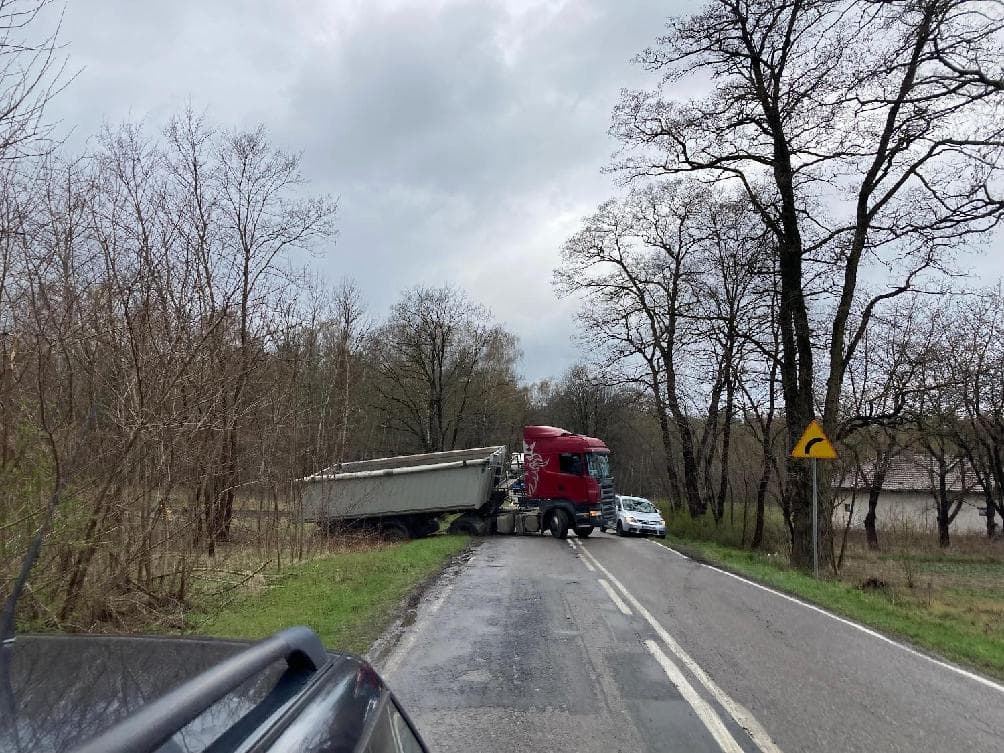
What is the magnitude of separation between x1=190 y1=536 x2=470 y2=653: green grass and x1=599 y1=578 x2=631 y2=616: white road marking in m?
3.28

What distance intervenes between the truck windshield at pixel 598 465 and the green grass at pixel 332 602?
33.9ft

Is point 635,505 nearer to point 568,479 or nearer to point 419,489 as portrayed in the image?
point 568,479

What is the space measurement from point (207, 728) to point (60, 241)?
25.0 ft

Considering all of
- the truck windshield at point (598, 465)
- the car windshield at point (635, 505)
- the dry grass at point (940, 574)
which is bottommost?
the dry grass at point (940, 574)

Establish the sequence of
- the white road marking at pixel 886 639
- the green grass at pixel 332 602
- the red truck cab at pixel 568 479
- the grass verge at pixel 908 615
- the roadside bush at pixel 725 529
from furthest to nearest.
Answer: the roadside bush at pixel 725 529 < the red truck cab at pixel 568 479 < the grass verge at pixel 908 615 < the green grass at pixel 332 602 < the white road marking at pixel 886 639

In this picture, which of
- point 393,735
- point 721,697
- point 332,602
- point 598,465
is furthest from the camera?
point 598,465

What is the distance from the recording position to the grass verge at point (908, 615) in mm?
9597

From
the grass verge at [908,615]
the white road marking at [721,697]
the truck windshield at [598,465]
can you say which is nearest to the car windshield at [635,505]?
the truck windshield at [598,465]

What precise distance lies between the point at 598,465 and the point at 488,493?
13.7ft

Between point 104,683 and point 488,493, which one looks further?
point 488,493

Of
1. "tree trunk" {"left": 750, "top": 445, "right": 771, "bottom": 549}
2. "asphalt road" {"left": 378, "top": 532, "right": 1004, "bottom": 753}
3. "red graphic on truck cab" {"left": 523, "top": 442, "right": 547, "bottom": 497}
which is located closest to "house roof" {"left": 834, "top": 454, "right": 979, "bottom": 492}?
"tree trunk" {"left": 750, "top": 445, "right": 771, "bottom": 549}

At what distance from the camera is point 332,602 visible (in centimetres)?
1100

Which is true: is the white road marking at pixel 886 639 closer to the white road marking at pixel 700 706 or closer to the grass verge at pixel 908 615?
the grass verge at pixel 908 615

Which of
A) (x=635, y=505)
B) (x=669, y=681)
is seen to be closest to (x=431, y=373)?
(x=635, y=505)
